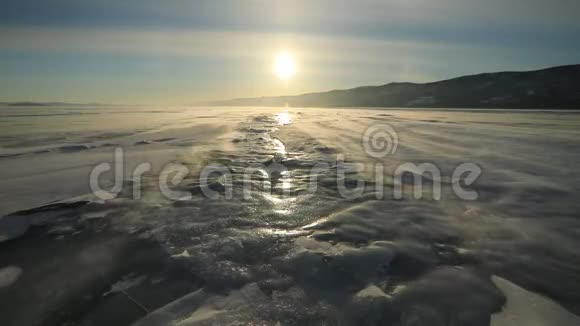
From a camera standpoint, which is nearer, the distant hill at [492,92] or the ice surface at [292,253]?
the ice surface at [292,253]

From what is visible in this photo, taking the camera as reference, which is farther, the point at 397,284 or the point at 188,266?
the point at 188,266

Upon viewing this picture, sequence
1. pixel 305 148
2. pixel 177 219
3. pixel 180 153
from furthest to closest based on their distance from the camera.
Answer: pixel 305 148 < pixel 180 153 < pixel 177 219

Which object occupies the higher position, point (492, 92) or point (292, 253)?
point (492, 92)

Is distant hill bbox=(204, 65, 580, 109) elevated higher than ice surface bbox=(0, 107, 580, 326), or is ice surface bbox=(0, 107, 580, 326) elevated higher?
distant hill bbox=(204, 65, 580, 109)

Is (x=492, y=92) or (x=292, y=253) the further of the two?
(x=492, y=92)

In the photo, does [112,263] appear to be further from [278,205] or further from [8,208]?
[8,208]

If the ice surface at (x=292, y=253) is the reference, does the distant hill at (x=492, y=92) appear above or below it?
above

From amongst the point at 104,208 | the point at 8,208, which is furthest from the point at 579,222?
the point at 8,208

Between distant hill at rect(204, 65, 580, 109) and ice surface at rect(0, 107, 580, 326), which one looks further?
distant hill at rect(204, 65, 580, 109)
